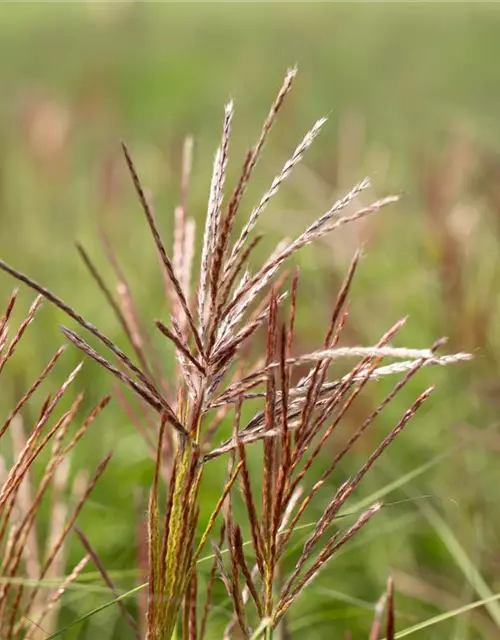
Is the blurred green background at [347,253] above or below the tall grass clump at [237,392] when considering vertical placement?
above

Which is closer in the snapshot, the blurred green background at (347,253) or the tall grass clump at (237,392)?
the tall grass clump at (237,392)

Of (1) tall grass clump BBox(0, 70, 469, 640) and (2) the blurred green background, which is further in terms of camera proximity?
(2) the blurred green background

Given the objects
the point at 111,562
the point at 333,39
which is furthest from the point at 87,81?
the point at 333,39

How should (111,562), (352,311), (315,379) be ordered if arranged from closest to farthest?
(315,379), (111,562), (352,311)

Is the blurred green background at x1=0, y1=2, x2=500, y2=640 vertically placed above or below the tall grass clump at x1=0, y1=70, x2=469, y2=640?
above

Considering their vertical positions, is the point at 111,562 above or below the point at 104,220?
below

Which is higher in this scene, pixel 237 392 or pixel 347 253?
pixel 347 253

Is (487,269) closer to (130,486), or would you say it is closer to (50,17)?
(130,486)

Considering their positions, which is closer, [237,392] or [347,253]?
[237,392]
